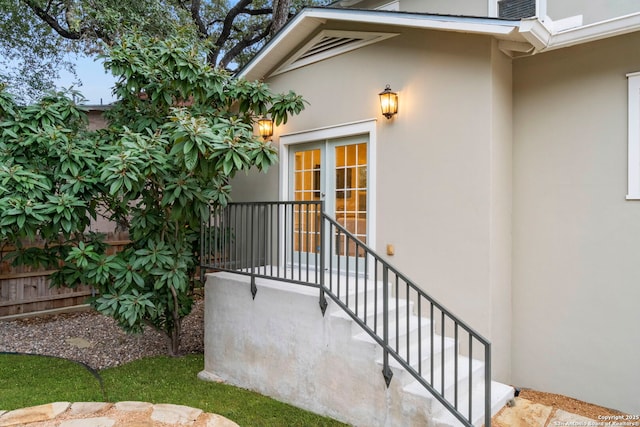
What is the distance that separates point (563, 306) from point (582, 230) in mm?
825

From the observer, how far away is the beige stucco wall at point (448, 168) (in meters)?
4.08

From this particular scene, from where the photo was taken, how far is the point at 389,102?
4.70m

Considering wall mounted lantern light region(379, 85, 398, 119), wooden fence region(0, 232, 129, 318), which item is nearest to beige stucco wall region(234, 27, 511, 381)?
wall mounted lantern light region(379, 85, 398, 119)

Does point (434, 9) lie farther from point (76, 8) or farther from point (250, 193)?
point (76, 8)

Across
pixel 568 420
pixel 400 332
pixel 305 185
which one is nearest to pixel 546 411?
pixel 568 420

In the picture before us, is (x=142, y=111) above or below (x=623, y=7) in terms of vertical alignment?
below

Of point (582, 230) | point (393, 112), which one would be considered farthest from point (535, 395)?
point (393, 112)

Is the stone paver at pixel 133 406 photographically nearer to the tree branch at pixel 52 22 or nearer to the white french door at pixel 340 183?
the white french door at pixel 340 183

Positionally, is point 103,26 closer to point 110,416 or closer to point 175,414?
point 110,416

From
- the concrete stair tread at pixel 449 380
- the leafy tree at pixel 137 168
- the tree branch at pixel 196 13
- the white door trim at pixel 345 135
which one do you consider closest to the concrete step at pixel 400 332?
the concrete stair tread at pixel 449 380

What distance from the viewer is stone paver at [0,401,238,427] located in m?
3.40

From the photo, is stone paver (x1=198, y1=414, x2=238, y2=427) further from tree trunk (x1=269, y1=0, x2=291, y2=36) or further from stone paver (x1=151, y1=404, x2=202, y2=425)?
tree trunk (x1=269, y1=0, x2=291, y2=36)

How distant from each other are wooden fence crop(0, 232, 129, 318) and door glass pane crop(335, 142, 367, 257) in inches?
169

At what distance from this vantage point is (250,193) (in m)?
6.46
